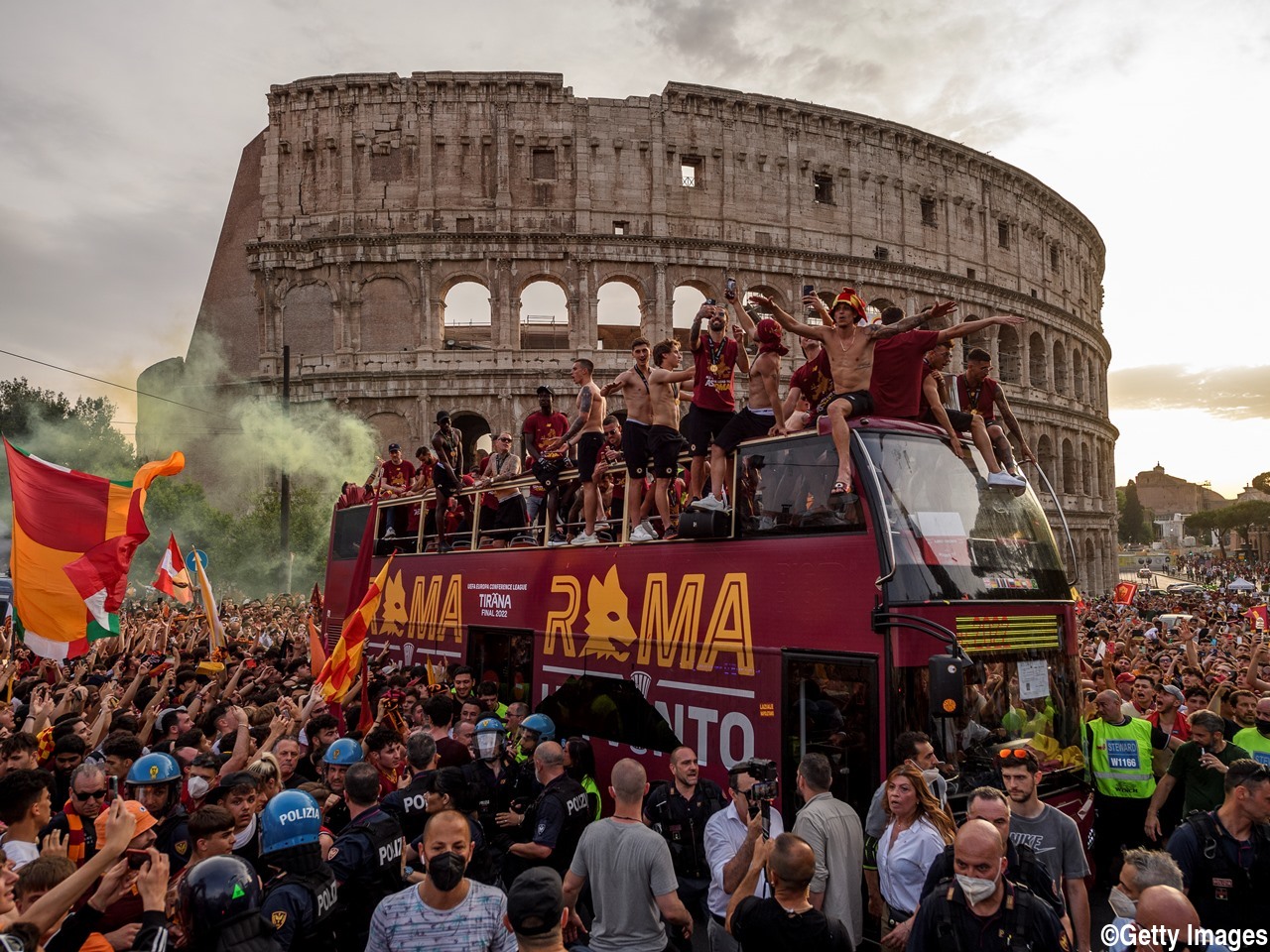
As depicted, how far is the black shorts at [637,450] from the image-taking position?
29.2 feet

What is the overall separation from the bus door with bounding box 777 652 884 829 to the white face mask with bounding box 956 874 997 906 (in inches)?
81.7

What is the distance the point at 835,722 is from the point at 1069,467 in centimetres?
4630

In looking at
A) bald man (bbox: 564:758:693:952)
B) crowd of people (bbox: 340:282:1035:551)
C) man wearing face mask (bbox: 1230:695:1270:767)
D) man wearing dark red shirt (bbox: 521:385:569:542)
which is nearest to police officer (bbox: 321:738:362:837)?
bald man (bbox: 564:758:693:952)

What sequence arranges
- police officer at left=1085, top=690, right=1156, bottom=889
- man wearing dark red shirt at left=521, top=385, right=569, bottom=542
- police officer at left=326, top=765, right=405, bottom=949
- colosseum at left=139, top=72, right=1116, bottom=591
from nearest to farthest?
police officer at left=326, top=765, right=405, bottom=949, police officer at left=1085, top=690, right=1156, bottom=889, man wearing dark red shirt at left=521, top=385, right=569, bottom=542, colosseum at left=139, top=72, right=1116, bottom=591

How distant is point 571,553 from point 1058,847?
214 inches

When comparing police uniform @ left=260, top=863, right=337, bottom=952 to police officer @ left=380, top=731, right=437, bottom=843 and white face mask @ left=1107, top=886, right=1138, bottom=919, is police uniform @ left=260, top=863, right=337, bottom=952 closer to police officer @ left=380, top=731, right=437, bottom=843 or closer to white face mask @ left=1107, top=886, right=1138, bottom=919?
police officer @ left=380, top=731, right=437, bottom=843

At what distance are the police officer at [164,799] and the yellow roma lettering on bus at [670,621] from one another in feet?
13.0

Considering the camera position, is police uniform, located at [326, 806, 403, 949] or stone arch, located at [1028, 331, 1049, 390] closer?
police uniform, located at [326, 806, 403, 949]

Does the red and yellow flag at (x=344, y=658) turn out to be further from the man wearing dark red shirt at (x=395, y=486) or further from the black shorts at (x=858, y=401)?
the black shorts at (x=858, y=401)

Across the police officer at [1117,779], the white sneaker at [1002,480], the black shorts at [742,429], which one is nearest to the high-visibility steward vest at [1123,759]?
the police officer at [1117,779]

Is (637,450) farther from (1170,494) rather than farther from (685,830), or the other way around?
(1170,494)

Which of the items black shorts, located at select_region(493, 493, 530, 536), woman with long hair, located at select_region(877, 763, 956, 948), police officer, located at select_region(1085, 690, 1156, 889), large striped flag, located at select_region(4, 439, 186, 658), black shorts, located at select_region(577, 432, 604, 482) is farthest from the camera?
black shorts, located at select_region(493, 493, 530, 536)

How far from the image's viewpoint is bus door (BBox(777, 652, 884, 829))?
586 cm

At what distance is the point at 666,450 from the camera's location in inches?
342
